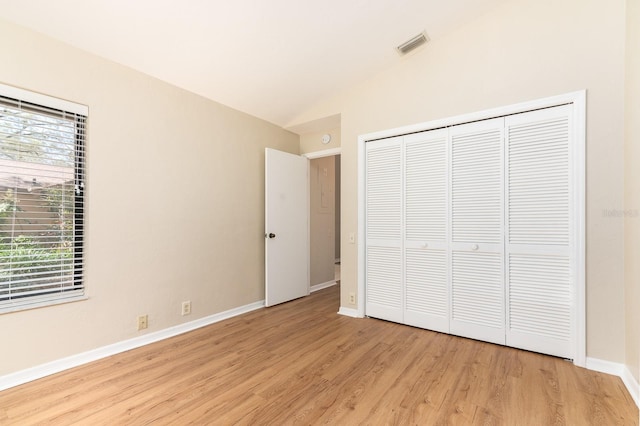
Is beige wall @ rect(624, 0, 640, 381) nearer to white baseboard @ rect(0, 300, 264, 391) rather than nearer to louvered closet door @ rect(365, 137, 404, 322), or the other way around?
louvered closet door @ rect(365, 137, 404, 322)

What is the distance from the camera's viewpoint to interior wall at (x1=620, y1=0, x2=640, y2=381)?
1.96 metres

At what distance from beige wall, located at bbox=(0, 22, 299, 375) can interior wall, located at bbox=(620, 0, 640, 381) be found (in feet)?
11.3

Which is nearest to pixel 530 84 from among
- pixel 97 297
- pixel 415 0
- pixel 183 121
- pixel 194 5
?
pixel 415 0

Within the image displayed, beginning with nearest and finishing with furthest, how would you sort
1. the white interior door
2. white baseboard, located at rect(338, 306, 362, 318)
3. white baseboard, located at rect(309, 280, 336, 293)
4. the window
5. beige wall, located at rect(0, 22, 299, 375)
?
the window
beige wall, located at rect(0, 22, 299, 375)
white baseboard, located at rect(338, 306, 362, 318)
the white interior door
white baseboard, located at rect(309, 280, 336, 293)

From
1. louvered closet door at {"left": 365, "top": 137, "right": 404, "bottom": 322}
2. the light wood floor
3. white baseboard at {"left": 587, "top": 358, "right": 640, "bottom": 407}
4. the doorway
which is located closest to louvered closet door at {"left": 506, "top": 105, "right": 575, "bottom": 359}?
white baseboard at {"left": 587, "top": 358, "right": 640, "bottom": 407}

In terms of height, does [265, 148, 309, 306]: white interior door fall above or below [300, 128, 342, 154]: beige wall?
below

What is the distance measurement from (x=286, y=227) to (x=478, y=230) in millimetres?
2331

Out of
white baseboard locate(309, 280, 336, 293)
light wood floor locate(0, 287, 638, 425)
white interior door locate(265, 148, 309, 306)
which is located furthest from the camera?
white baseboard locate(309, 280, 336, 293)

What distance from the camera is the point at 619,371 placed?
7.11ft

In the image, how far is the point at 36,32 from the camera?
7.13ft

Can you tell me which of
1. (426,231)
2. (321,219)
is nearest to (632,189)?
(426,231)

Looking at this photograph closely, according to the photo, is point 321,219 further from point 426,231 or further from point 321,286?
point 426,231

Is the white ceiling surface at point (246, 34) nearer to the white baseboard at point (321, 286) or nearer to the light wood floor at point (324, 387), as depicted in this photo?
the light wood floor at point (324, 387)

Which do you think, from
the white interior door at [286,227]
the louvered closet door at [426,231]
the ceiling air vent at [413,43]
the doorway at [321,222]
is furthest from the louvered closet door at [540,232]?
the doorway at [321,222]
